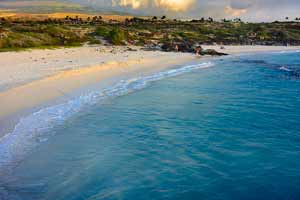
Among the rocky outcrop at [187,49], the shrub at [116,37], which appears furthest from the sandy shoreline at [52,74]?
the shrub at [116,37]

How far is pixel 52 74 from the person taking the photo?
2569 centimetres

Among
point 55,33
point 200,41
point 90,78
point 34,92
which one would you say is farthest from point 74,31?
point 34,92

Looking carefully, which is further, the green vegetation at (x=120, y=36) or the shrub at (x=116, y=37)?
the shrub at (x=116, y=37)

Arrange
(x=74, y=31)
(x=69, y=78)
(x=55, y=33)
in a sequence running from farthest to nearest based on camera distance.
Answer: (x=74, y=31) < (x=55, y=33) < (x=69, y=78)

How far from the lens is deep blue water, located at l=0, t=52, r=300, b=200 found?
9.34 metres

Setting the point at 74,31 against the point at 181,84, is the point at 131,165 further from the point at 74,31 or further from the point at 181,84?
the point at 74,31

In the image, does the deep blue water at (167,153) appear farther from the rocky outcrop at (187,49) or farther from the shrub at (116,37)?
the shrub at (116,37)

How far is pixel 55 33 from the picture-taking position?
179ft

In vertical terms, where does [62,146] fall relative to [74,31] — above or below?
below

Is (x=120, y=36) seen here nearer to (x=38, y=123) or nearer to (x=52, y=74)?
(x=52, y=74)

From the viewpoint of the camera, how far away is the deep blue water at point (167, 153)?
934 centimetres

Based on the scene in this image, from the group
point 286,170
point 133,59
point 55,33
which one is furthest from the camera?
point 55,33

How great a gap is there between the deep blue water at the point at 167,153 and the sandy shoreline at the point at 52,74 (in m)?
2.41

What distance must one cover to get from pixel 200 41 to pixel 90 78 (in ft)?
153
